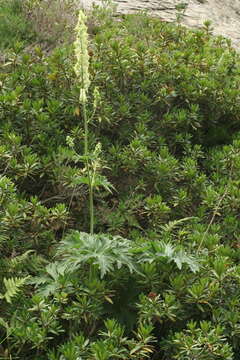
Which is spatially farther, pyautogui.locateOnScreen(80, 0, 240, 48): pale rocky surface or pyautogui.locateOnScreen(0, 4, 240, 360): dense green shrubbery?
pyautogui.locateOnScreen(80, 0, 240, 48): pale rocky surface

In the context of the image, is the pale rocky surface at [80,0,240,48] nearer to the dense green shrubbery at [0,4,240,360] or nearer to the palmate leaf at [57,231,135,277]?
the dense green shrubbery at [0,4,240,360]

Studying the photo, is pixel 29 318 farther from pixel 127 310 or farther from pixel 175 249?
pixel 175 249

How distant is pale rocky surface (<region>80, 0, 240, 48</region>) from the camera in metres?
9.39

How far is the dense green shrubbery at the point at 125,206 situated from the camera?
3.27 metres

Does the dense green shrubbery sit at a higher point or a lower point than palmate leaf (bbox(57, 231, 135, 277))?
lower

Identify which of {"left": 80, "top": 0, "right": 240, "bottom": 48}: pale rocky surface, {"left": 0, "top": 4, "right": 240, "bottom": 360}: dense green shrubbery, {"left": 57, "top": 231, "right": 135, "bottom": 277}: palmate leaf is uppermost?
{"left": 57, "top": 231, "right": 135, "bottom": 277}: palmate leaf

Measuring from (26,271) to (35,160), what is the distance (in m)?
1.08

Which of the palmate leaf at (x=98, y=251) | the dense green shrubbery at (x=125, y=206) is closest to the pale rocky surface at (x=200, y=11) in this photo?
the dense green shrubbery at (x=125, y=206)

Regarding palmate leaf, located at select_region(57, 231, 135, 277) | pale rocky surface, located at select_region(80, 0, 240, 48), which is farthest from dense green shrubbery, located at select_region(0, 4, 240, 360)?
pale rocky surface, located at select_region(80, 0, 240, 48)

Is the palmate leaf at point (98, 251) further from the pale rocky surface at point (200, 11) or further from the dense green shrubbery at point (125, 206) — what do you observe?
the pale rocky surface at point (200, 11)

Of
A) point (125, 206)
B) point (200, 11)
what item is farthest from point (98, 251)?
point (200, 11)

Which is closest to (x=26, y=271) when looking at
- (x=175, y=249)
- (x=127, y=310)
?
(x=127, y=310)

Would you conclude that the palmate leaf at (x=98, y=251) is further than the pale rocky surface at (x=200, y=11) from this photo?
No

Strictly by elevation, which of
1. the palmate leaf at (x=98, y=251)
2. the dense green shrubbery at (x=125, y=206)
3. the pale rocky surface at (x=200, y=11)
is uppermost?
the palmate leaf at (x=98, y=251)
